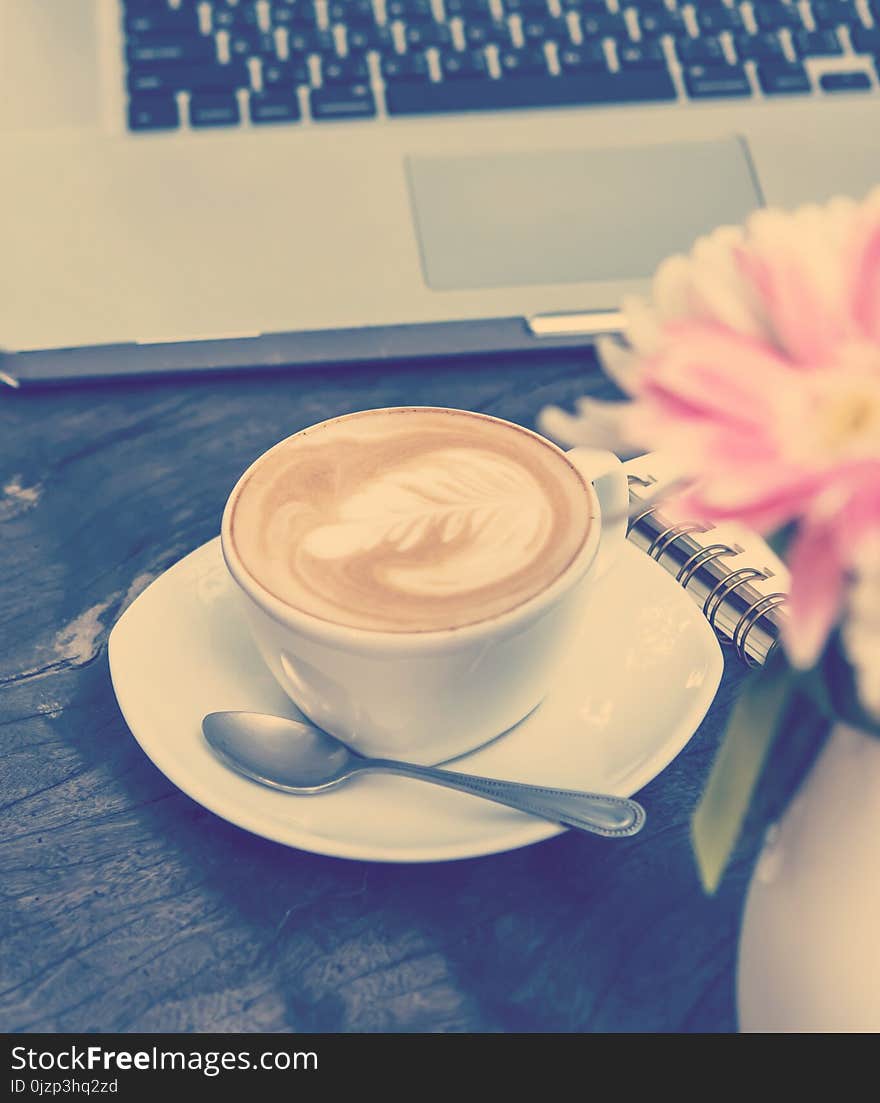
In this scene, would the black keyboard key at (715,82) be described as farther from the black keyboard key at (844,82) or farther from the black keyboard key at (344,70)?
the black keyboard key at (344,70)

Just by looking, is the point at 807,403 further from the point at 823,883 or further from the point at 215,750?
the point at 215,750

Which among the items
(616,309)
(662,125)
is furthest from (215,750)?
(662,125)

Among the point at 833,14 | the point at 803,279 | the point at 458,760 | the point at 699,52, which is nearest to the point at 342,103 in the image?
the point at 699,52

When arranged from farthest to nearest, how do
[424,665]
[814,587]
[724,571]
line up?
[724,571] < [424,665] < [814,587]

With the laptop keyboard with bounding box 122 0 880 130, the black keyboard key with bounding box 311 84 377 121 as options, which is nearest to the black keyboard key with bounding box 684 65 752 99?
the laptop keyboard with bounding box 122 0 880 130

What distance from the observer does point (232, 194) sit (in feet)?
2.40

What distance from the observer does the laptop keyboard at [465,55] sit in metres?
0.76

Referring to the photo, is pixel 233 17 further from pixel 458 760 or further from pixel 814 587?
pixel 814 587

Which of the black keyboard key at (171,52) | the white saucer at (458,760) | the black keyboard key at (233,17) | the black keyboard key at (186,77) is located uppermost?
the black keyboard key at (233,17)

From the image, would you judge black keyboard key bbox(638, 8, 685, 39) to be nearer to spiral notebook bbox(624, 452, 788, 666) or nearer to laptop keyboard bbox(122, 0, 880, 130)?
laptop keyboard bbox(122, 0, 880, 130)

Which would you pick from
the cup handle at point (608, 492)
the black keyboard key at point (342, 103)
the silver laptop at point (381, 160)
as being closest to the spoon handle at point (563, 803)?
the cup handle at point (608, 492)

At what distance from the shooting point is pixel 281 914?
17.2 inches

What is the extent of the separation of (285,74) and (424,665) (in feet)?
1.63

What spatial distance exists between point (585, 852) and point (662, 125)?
52cm
